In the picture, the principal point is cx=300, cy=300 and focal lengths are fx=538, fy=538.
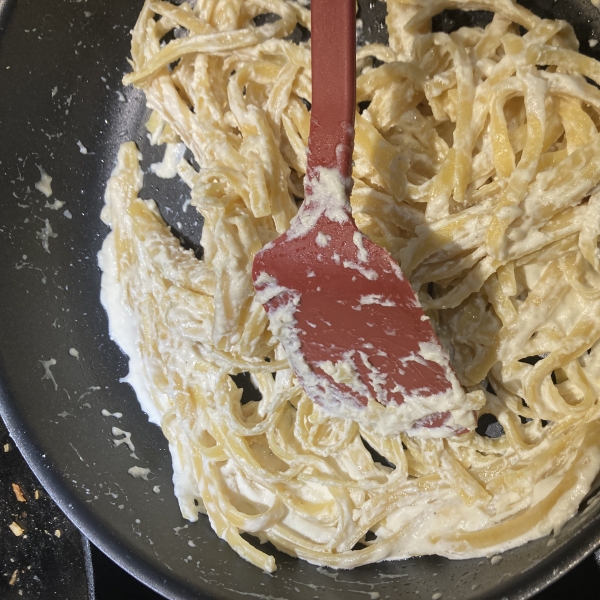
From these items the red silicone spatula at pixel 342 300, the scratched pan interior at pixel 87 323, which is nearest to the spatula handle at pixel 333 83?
the red silicone spatula at pixel 342 300

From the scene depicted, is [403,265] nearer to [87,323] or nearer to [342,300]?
[342,300]

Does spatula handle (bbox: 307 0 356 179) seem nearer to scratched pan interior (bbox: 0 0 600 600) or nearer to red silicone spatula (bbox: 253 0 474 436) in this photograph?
red silicone spatula (bbox: 253 0 474 436)

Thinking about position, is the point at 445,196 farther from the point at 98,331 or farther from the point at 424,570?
the point at 98,331

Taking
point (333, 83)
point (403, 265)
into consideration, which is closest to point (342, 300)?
point (403, 265)

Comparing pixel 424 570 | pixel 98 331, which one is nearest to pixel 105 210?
pixel 98 331

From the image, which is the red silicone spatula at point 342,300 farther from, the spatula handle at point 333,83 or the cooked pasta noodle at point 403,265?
the cooked pasta noodle at point 403,265

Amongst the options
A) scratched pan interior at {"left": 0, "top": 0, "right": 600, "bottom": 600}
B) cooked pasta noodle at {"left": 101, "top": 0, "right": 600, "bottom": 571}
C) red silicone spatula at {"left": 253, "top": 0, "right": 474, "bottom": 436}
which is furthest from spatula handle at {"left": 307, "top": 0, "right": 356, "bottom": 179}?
scratched pan interior at {"left": 0, "top": 0, "right": 600, "bottom": 600}
